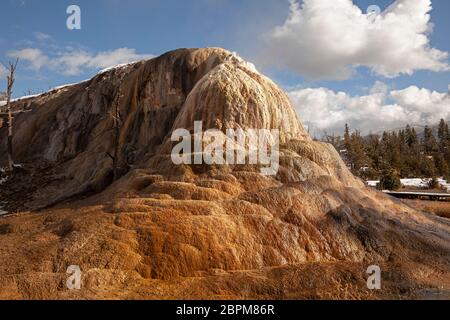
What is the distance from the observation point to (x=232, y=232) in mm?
10352

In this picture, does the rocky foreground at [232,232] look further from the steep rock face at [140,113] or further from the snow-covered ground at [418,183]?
the snow-covered ground at [418,183]

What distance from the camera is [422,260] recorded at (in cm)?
1125

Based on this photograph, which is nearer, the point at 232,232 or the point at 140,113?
the point at 232,232

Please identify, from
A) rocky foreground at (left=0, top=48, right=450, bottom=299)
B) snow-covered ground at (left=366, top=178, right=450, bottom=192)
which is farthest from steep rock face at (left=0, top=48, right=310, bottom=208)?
snow-covered ground at (left=366, top=178, right=450, bottom=192)

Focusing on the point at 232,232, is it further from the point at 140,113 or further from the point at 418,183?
the point at 418,183

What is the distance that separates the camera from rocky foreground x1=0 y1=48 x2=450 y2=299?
343 inches

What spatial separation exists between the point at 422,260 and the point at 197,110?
953cm

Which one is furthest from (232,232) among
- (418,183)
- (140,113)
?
(418,183)

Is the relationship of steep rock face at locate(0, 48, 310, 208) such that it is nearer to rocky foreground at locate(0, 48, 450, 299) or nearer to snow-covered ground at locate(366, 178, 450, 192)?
rocky foreground at locate(0, 48, 450, 299)

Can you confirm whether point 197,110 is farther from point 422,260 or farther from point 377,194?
point 422,260

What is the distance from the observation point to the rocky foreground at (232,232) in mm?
8719

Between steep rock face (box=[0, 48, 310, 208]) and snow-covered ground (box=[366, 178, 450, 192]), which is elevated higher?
steep rock face (box=[0, 48, 310, 208])

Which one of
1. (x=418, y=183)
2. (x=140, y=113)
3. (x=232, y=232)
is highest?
(x=140, y=113)
